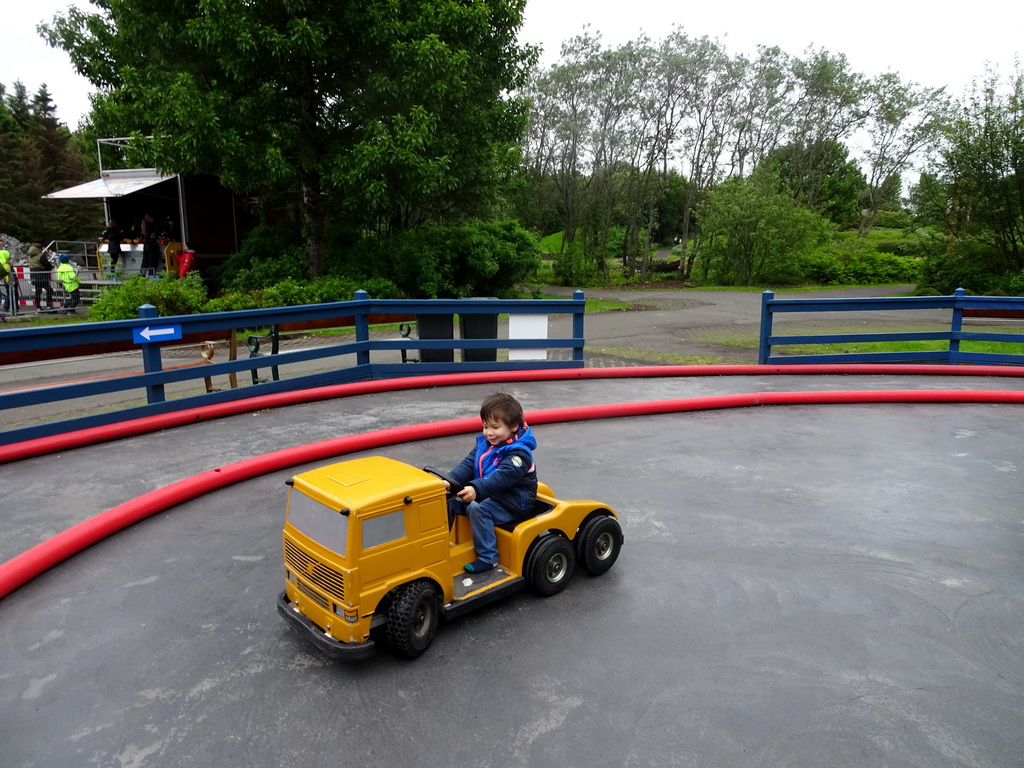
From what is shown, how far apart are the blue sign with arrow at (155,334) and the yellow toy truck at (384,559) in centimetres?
432

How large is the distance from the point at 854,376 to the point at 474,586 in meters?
8.52

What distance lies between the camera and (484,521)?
376 cm

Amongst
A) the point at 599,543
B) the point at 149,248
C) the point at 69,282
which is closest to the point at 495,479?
the point at 599,543

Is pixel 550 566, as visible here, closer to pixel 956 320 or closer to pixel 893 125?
pixel 956 320

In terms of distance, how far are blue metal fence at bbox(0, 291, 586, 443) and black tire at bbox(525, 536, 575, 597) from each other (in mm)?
4867

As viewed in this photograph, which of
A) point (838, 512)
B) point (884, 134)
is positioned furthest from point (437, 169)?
point (884, 134)

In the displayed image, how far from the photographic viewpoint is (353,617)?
315 centimetres

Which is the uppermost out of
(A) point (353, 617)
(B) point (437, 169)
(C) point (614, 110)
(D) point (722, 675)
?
(C) point (614, 110)

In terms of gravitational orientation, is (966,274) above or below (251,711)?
above

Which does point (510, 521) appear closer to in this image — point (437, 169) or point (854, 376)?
point (854, 376)

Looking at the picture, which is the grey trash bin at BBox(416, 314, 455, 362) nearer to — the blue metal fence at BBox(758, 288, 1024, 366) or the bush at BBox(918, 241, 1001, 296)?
the blue metal fence at BBox(758, 288, 1024, 366)

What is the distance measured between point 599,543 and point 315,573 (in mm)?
1710

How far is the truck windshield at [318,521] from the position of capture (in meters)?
3.17

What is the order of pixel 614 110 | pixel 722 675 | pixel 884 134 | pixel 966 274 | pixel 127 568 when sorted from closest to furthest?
pixel 722 675 < pixel 127 568 < pixel 966 274 < pixel 614 110 < pixel 884 134
